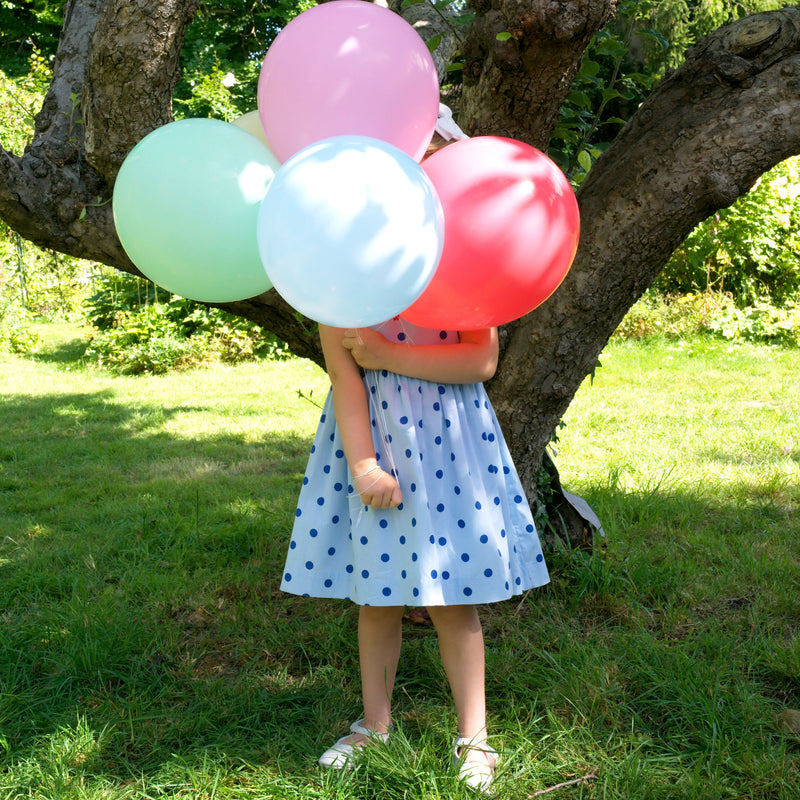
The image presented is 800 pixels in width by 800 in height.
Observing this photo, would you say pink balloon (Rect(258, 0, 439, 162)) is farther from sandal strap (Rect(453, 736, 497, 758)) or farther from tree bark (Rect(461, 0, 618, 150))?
sandal strap (Rect(453, 736, 497, 758))

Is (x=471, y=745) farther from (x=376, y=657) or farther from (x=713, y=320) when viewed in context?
(x=713, y=320)

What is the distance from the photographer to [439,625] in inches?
70.8

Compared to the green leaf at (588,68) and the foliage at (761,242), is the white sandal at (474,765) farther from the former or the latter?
the foliage at (761,242)

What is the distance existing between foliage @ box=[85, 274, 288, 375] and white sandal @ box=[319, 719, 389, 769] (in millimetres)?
5590

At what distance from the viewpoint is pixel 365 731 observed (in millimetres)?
1859

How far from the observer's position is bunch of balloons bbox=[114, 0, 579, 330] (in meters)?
1.35

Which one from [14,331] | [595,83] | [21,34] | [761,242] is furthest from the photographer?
[21,34]

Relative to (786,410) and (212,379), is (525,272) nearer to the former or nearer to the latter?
(786,410)

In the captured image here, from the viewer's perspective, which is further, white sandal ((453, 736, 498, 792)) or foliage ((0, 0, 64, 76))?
foliage ((0, 0, 64, 76))

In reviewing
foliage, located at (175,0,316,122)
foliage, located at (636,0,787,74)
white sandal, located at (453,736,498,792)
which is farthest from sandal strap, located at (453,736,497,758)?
foliage, located at (636,0,787,74)

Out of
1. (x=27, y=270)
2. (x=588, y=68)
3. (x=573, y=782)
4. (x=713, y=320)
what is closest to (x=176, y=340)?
(x=27, y=270)

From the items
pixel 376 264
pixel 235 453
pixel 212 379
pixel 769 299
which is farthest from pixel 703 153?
Answer: pixel 769 299

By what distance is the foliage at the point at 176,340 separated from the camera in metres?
7.05

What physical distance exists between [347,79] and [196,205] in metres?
0.37
